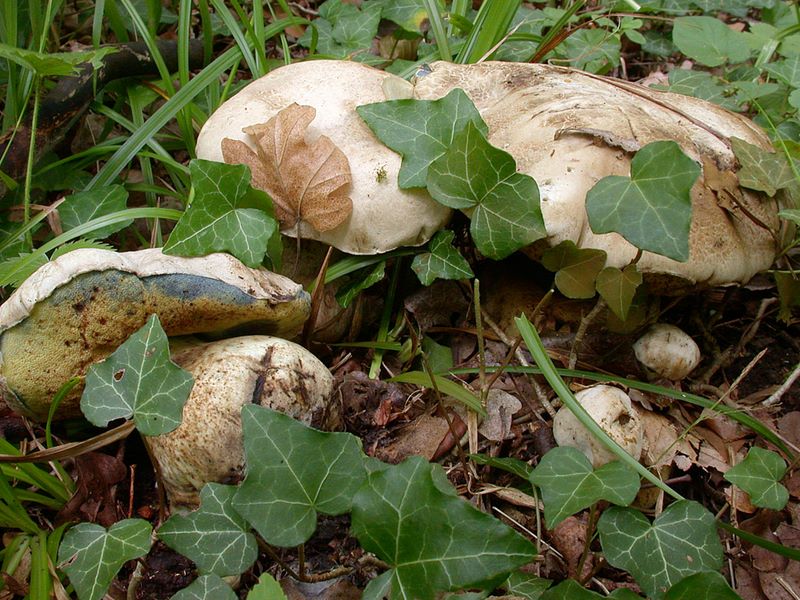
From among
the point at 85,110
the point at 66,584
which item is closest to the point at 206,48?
the point at 85,110

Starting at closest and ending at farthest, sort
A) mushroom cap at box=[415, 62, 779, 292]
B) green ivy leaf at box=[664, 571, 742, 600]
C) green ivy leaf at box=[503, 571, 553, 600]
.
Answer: green ivy leaf at box=[664, 571, 742, 600] < green ivy leaf at box=[503, 571, 553, 600] < mushroom cap at box=[415, 62, 779, 292]

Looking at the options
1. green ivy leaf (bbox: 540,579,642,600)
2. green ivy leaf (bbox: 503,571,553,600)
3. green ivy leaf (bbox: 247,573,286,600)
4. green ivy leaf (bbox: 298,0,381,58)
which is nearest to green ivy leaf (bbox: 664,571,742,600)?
green ivy leaf (bbox: 540,579,642,600)

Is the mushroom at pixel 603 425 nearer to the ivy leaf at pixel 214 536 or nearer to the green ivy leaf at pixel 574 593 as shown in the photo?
the green ivy leaf at pixel 574 593

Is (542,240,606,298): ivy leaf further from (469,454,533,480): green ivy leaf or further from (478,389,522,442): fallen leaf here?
(469,454,533,480): green ivy leaf

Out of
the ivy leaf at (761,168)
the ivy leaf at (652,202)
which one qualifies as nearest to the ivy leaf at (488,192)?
the ivy leaf at (652,202)

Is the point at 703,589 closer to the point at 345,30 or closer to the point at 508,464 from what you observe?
the point at 508,464
